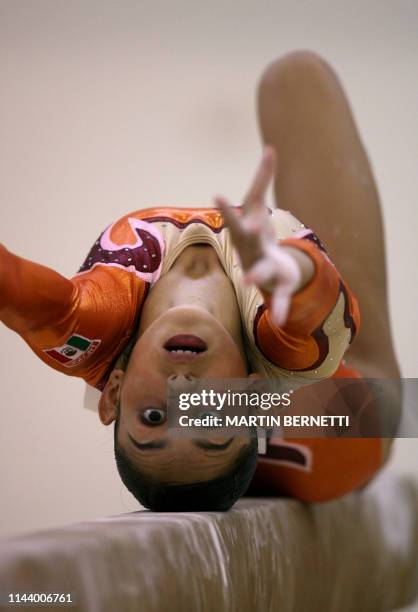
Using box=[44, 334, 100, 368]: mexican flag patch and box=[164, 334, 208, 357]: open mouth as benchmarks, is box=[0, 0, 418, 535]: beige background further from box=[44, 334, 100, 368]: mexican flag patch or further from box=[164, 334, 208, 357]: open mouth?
box=[164, 334, 208, 357]: open mouth

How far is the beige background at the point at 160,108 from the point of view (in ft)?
7.40

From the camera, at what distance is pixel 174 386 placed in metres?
1.19

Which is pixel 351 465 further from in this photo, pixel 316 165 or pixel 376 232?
pixel 316 165

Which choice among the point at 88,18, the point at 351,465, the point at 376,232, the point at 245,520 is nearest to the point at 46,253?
the point at 88,18

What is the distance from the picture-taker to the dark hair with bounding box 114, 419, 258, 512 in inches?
47.4

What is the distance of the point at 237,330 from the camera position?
129cm

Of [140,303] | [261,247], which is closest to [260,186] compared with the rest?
[261,247]

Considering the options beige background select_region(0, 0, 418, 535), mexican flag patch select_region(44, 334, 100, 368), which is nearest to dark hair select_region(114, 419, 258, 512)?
mexican flag patch select_region(44, 334, 100, 368)

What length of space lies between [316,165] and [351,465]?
65cm

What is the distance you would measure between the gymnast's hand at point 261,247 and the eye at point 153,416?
1.19ft

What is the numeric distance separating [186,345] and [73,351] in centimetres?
18

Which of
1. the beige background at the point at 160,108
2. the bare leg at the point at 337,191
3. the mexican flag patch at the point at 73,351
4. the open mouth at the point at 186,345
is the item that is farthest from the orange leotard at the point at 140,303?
the beige background at the point at 160,108

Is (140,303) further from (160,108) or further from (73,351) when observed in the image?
(160,108)

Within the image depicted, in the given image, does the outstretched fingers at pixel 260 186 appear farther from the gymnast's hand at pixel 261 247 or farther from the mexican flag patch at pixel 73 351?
the mexican flag patch at pixel 73 351
